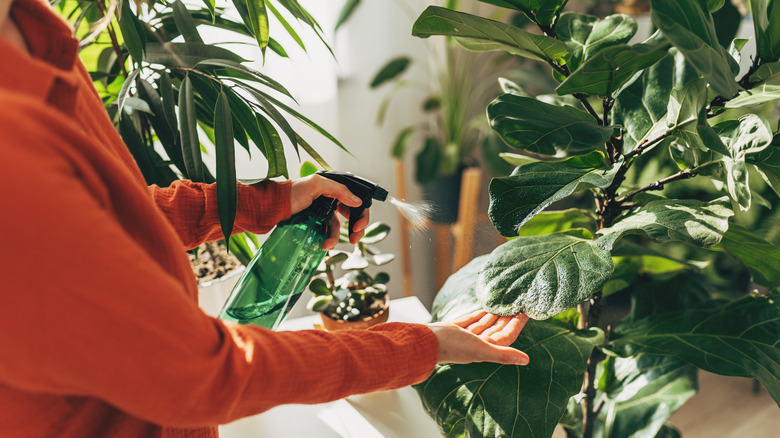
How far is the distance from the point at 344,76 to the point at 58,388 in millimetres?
1645

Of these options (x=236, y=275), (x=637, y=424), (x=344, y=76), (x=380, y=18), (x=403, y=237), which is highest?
(x=380, y=18)

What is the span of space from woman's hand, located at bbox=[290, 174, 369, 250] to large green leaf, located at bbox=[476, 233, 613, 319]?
0.63 ft

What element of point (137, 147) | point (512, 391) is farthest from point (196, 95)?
point (512, 391)

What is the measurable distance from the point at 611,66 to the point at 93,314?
502mm

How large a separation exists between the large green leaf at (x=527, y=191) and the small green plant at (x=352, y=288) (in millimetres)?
299

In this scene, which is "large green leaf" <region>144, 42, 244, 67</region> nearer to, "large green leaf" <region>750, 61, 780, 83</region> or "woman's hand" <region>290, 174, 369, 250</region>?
"woman's hand" <region>290, 174, 369, 250</region>

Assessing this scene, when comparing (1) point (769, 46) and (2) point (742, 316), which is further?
(2) point (742, 316)

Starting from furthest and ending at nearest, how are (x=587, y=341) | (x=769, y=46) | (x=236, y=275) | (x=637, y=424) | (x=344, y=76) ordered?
(x=344, y=76) < (x=236, y=275) < (x=637, y=424) < (x=587, y=341) < (x=769, y=46)

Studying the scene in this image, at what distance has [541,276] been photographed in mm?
587

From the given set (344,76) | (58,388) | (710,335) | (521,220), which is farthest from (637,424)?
(344,76)

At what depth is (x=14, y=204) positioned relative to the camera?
1.01 ft

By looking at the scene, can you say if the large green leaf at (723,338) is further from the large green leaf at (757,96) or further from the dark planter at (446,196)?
the dark planter at (446,196)

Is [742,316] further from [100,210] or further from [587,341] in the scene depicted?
[100,210]

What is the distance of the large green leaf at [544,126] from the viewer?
60 cm
